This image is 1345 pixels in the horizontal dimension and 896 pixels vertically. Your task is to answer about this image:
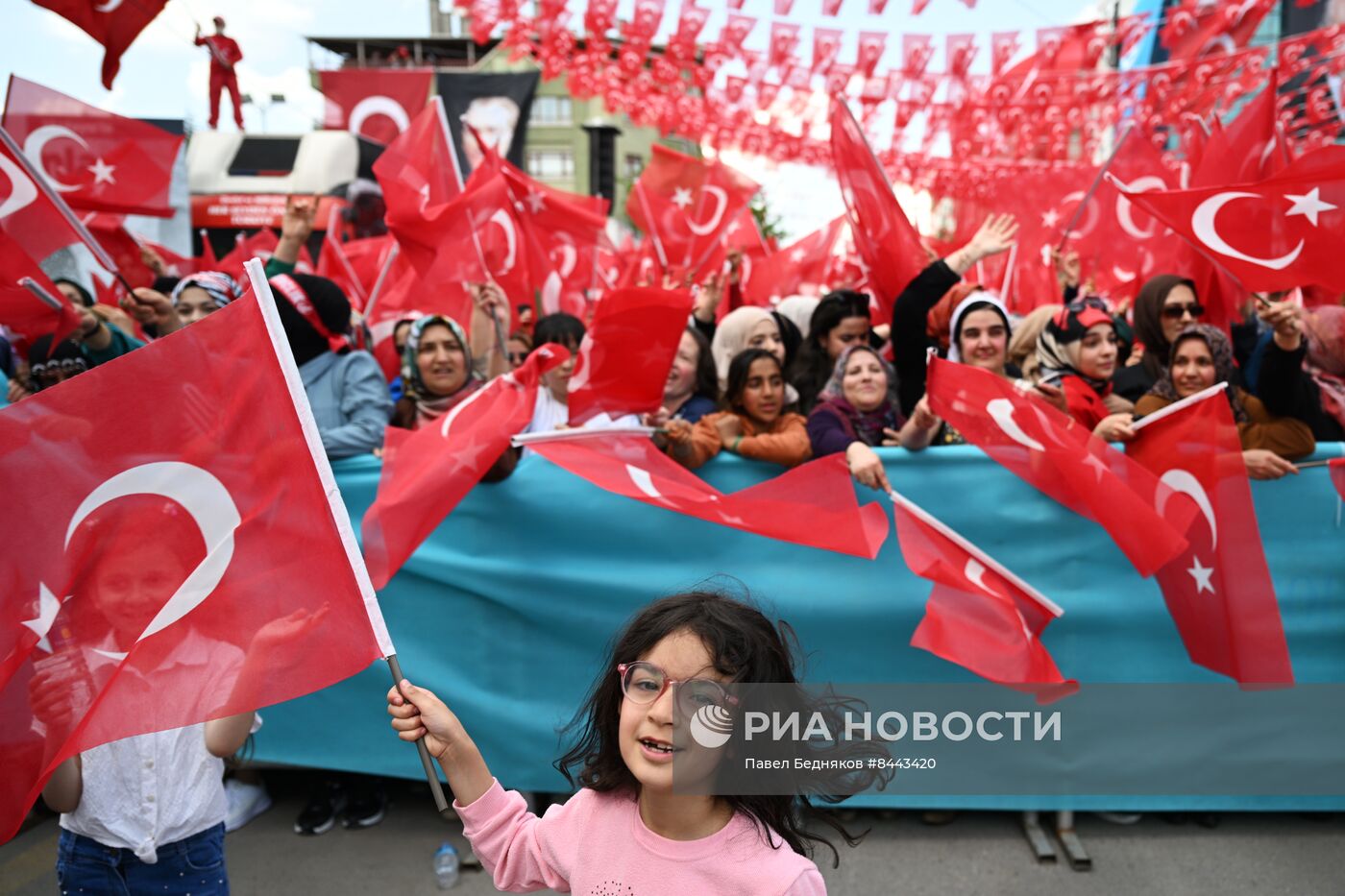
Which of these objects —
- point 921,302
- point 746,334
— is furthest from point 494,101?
point 921,302

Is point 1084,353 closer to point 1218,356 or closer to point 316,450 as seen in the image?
point 1218,356

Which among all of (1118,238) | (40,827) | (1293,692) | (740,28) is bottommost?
(40,827)

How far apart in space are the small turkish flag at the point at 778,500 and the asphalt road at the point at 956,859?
1056mm

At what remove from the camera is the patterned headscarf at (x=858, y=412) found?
3.77m

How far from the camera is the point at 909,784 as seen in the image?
358cm

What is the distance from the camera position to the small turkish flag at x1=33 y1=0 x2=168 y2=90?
480 cm

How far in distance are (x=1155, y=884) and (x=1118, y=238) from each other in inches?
160

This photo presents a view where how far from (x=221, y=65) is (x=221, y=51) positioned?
0.28 ft

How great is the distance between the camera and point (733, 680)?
1647 mm

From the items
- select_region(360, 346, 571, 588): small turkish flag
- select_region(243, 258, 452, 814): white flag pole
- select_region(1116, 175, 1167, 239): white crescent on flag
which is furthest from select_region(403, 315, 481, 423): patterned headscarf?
select_region(1116, 175, 1167, 239): white crescent on flag

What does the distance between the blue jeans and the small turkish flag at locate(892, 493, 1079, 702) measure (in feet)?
6.44

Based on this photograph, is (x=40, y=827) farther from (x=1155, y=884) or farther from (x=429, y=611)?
(x=1155, y=884)

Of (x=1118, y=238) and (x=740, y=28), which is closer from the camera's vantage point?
(x=1118, y=238)

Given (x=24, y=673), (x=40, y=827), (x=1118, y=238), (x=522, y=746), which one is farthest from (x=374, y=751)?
(x=1118, y=238)
